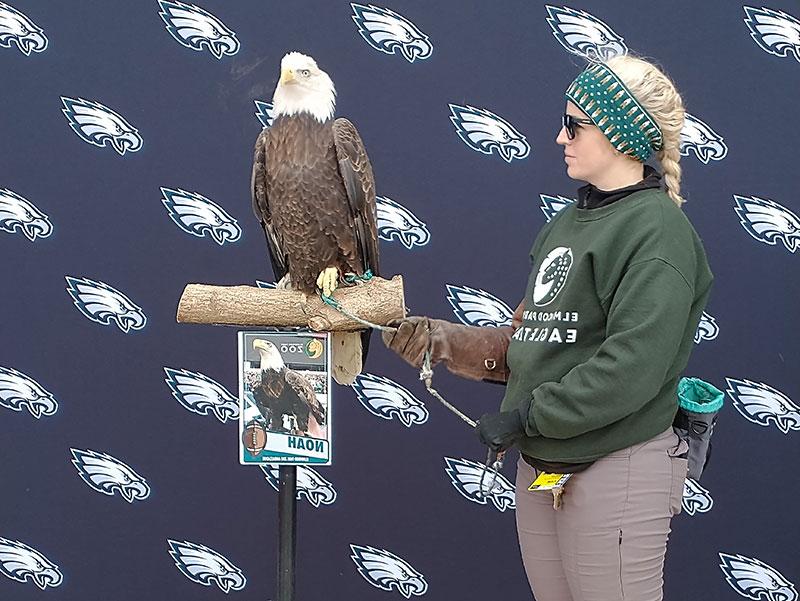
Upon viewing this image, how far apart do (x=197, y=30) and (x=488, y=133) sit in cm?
95

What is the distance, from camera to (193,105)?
241 centimetres

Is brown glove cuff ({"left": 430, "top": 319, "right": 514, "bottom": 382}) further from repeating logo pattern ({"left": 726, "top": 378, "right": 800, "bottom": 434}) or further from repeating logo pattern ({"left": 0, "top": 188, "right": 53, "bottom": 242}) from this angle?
repeating logo pattern ({"left": 0, "top": 188, "right": 53, "bottom": 242})

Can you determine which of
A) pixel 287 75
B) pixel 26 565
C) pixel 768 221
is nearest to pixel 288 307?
pixel 287 75

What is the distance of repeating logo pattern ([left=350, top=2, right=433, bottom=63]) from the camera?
2342mm

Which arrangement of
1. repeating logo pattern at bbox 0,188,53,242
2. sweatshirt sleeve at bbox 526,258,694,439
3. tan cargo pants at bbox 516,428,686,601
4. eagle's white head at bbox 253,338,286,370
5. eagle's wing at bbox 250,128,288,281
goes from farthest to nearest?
1. repeating logo pattern at bbox 0,188,53,242
2. eagle's wing at bbox 250,128,288,281
3. eagle's white head at bbox 253,338,286,370
4. tan cargo pants at bbox 516,428,686,601
5. sweatshirt sleeve at bbox 526,258,694,439

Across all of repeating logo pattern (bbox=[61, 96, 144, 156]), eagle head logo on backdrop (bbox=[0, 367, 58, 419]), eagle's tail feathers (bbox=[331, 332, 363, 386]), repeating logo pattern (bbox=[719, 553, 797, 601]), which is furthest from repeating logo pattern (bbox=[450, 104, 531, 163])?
eagle head logo on backdrop (bbox=[0, 367, 58, 419])

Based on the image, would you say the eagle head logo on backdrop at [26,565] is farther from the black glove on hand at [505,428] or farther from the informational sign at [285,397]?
the black glove on hand at [505,428]

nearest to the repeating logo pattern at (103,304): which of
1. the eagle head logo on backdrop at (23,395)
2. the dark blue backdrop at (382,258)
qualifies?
the dark blue backdrop at (382,258)

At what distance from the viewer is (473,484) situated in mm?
2516

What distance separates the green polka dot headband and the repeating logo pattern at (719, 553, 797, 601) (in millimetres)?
1639

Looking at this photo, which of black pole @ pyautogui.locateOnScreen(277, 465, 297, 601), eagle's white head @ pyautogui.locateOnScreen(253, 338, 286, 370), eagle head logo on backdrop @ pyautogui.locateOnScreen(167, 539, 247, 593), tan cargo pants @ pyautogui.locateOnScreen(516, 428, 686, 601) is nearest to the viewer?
tan cargo pants @ pyautogui.locateOnScreen(516, 428, 686, 601)

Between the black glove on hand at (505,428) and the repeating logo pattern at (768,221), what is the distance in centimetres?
131

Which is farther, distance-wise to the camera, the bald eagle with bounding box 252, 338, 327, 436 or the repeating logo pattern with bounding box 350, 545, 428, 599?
the repeating logo pattern with bounding box 350, 545, 428, 599

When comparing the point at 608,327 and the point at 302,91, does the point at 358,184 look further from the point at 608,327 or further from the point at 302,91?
the point at 608,327
